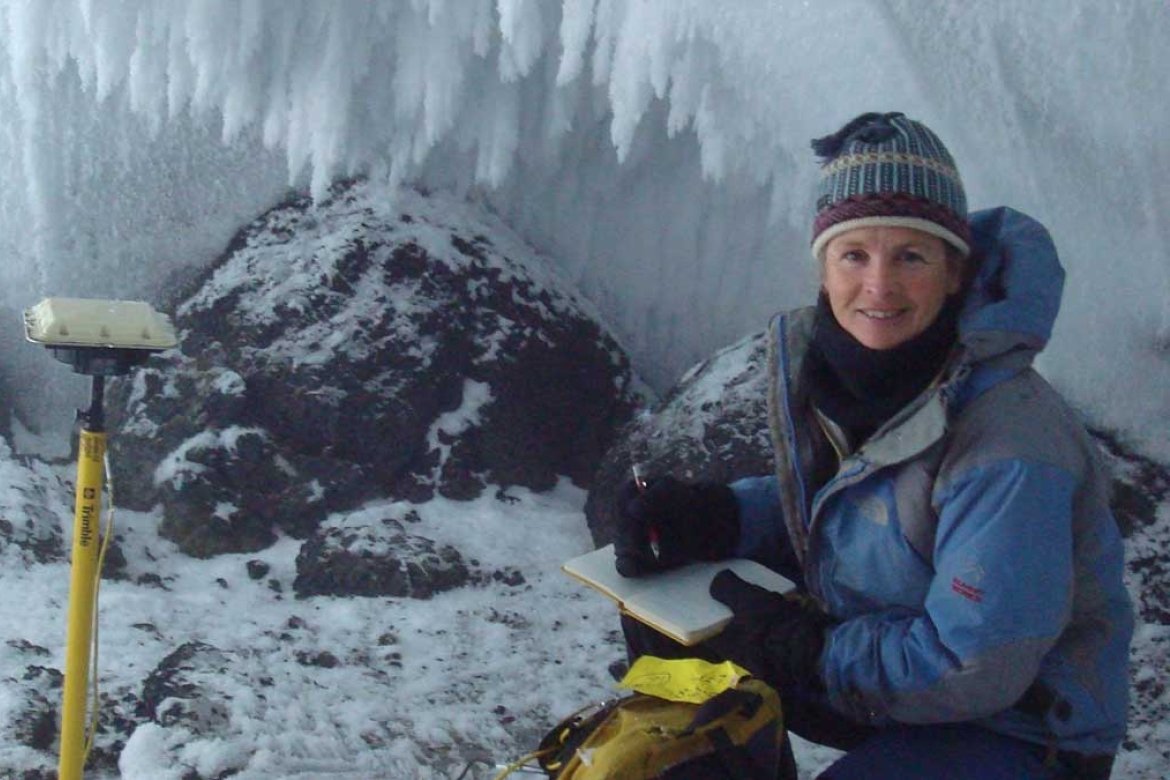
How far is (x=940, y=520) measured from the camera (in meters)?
1.48

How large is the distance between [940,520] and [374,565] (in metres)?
2.37

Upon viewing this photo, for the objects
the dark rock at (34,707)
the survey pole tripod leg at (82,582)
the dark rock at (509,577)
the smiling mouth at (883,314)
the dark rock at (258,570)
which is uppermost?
the smiling mouth at (883,314)

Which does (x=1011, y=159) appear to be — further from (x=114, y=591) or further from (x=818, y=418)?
(x=114, y=591)

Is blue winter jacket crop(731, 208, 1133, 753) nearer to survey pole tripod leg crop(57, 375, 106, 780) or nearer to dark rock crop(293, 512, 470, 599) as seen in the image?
survey pole tripod leg crop(57, 375, 106, 780)

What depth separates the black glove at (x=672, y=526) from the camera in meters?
1.86

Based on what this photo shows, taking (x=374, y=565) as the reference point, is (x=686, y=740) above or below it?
above

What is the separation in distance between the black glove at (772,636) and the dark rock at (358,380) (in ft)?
7.96

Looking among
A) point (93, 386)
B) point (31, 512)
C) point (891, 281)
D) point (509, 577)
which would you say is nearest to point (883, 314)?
point (891, 281)

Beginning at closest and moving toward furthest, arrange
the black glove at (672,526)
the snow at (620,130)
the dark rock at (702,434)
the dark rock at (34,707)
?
1. the black glove at (672,526)
2. the dark rock at (34,707)
3. the snow at (620,130)
4. the dark rock at (702,434)

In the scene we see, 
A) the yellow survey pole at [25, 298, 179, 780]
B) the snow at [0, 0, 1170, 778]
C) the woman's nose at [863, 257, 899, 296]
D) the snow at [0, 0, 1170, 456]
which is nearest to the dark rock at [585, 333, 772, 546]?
the snow at [0, 0, 1170, 778]

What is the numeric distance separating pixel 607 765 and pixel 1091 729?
0.69 meters

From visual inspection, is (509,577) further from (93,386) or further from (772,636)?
(772,636)

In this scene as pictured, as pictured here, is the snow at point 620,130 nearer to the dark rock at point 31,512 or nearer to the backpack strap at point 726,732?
the dark rock at point 31,512

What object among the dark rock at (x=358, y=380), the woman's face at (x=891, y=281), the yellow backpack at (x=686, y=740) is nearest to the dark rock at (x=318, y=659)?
the dark rock at (x=358, y=380)
